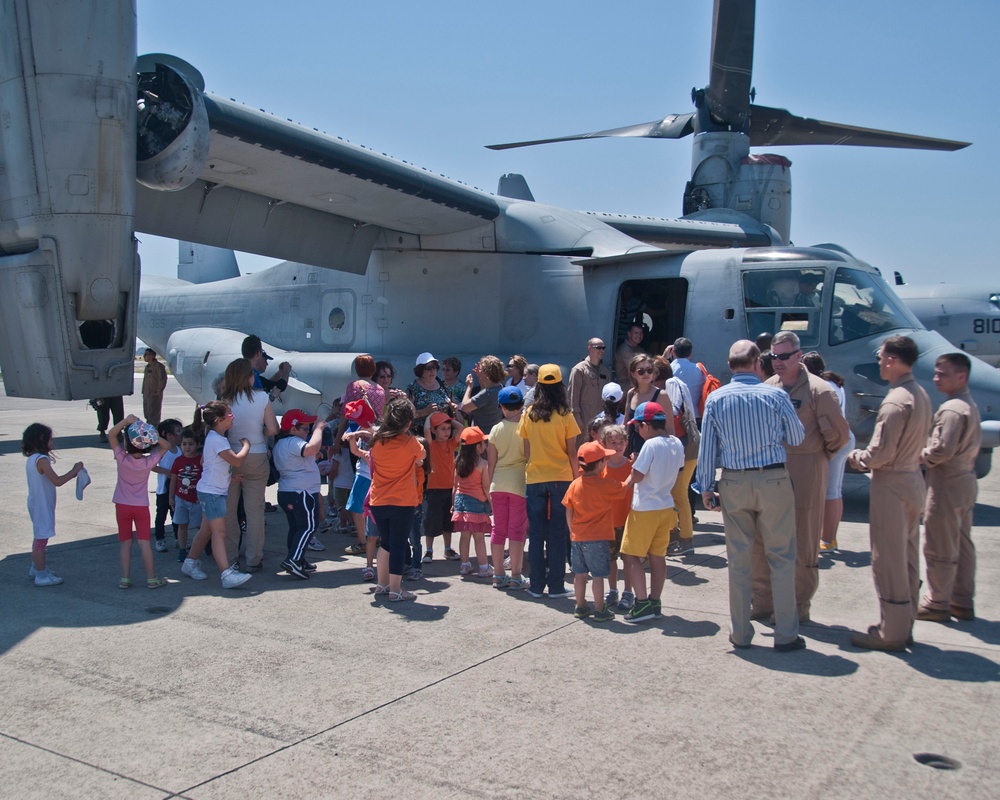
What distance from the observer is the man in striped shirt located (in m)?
4.81

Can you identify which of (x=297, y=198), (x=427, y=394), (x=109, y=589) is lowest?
(x=109, y=589)

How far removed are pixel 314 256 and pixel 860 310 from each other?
21.7 ft

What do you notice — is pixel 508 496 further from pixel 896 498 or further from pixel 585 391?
pixel 896 498

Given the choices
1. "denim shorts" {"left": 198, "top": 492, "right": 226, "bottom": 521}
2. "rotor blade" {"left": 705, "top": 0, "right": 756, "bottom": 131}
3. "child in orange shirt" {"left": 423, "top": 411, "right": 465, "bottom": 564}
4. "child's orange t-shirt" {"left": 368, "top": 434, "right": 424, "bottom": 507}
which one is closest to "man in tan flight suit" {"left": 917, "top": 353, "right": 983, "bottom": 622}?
"child's orange t-shirt" {"left": 368, "top": 434, "right": 424, "bottom": 507}

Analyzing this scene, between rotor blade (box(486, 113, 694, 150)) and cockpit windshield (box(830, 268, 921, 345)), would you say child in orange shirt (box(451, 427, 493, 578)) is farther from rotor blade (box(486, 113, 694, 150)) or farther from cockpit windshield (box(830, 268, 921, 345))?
rotor blade (box(486, 113, 694, 150))

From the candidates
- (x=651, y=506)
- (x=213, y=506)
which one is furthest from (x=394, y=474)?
(x=651, y=506)

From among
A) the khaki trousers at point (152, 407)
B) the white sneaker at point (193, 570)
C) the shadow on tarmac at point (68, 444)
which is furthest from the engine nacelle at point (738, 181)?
the white sneaker at point (193, 570)

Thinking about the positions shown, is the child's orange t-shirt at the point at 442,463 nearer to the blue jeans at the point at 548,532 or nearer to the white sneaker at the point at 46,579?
the blue jeans at the point at 548,532

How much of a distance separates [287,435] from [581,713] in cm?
358

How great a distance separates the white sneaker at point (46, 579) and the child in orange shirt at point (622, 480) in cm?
394

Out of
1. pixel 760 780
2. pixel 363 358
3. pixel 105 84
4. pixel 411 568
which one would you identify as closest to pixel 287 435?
pixel 363 358

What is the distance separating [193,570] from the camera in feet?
21.5

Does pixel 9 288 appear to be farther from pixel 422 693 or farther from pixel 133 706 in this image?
pixel 422 693

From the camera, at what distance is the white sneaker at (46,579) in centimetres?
622
